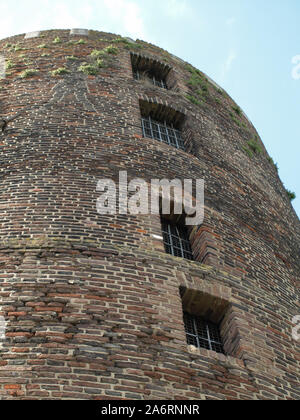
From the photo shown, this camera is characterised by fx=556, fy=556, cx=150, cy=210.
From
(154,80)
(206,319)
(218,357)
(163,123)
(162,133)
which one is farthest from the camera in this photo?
(154,80)

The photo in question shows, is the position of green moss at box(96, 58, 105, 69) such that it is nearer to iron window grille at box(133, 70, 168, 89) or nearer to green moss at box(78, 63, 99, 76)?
green moss at box(78, 63, 99, 76)

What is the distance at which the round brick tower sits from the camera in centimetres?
588

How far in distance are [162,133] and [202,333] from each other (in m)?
5.53

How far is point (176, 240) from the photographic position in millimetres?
8773

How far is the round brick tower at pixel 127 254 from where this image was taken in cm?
588

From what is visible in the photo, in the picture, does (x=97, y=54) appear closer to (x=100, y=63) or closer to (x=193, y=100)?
(x=100, y=63)

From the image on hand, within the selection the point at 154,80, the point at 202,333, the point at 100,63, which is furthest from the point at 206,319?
the point at 154,80

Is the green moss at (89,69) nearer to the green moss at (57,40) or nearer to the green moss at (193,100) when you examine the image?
the green moss at (57,40)

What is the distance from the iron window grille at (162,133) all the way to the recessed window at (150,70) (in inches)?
98.0

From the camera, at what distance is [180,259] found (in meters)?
7.71

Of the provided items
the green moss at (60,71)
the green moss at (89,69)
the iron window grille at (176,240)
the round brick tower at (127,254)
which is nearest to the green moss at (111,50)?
the round brick tower at (127,254)

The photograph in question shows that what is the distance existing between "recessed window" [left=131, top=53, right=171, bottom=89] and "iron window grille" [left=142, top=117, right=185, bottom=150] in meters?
2.49

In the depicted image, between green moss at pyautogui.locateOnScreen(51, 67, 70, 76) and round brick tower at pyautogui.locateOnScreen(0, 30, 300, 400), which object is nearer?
round brick tower at pyautogui.locateOnScreen(0, 30, 300, 400)

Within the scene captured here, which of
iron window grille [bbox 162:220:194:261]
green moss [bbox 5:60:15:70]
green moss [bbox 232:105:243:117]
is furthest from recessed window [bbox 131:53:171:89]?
iron window grille [bbox 162:220:194:261]
